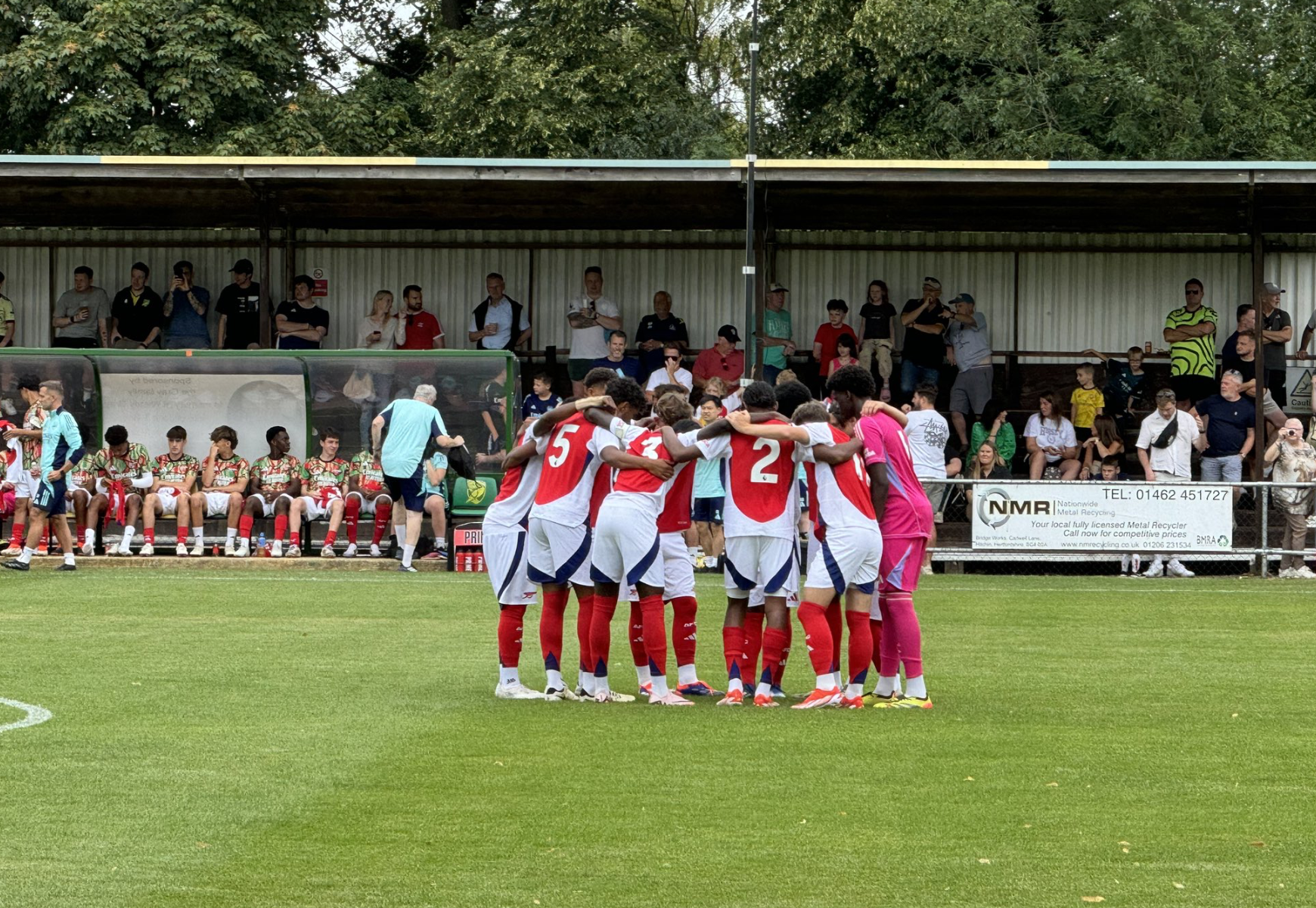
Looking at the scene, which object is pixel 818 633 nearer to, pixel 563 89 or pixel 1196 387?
pixel 1196 387

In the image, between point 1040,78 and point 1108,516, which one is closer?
point 1108,516

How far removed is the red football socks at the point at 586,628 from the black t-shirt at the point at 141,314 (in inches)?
621

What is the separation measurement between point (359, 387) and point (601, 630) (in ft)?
39.7

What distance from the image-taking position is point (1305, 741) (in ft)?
29.1

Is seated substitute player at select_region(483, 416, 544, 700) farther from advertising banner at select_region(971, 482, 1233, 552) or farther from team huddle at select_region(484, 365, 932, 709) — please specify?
advertising banner at select_region(971, 482, 1233, 552)

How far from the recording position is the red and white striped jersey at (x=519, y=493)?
1025 centimetres

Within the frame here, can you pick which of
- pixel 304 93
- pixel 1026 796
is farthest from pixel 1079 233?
pixel 1026 796

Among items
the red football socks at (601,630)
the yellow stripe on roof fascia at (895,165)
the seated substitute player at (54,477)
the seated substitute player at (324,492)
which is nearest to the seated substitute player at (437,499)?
the seated substitute player at (324,492)

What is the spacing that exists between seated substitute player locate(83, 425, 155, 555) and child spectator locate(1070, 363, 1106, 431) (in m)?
11.6

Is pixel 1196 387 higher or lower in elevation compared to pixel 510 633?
higher

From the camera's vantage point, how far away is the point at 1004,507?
19.5m

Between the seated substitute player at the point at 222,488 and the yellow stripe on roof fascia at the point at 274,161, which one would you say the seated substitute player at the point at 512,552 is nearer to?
the seated substitute player at the point at 222,488

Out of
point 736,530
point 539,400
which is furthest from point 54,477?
point 736,530

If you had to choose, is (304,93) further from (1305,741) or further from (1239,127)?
(1305,741)
